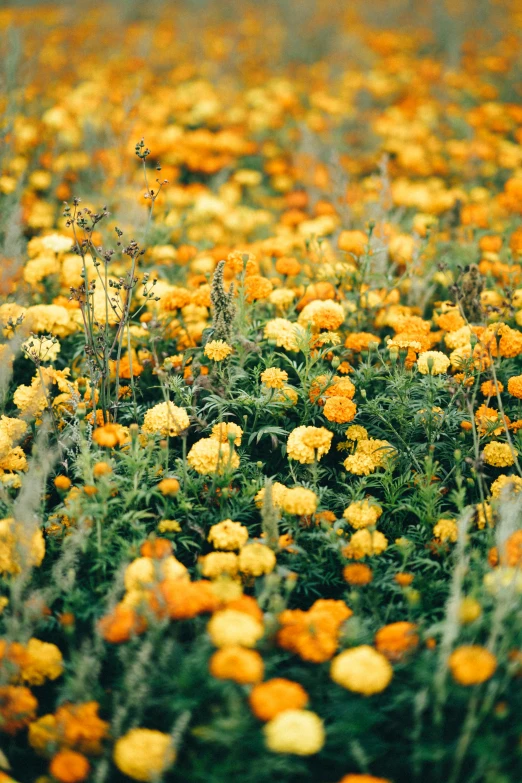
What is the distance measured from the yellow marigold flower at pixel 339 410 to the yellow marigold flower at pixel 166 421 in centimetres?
47

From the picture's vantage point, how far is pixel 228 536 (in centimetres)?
186

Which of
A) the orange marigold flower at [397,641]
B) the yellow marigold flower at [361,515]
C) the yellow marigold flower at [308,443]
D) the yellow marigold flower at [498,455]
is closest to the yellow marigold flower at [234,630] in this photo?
the orange marigold flower at [397,641]

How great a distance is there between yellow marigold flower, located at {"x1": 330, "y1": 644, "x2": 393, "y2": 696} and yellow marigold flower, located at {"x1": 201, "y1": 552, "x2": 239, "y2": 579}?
1.33ft

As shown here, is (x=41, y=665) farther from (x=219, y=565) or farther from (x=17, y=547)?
(x=219, y=565)

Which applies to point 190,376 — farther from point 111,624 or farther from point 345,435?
point 111,624

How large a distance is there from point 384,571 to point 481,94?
4870 millimetres

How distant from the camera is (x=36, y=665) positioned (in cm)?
165

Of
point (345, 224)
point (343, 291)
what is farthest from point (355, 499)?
point (345, 224)

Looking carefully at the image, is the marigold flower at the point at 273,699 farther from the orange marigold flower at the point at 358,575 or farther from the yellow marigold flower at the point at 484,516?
the yellow marigold flower at the point at 484,516

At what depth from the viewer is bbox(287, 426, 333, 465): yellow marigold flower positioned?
6.76 ft

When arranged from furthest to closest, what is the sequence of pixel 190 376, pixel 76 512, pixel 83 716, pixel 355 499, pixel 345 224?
1. pixel 345 224
2. pixel 190 376
3. pixel 355 499
4. pixel 76 512
5. pixel 83 716

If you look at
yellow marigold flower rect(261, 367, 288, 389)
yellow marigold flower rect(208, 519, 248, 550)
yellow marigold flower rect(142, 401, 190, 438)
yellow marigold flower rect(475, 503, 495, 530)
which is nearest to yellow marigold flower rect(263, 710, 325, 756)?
yellow marigold flower rect(208, 519, 248, 550)

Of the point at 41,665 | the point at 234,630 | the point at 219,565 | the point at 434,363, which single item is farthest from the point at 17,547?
the point at 434,363

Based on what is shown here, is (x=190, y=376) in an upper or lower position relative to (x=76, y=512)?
upper
